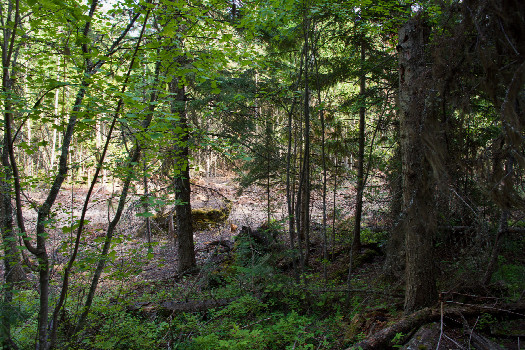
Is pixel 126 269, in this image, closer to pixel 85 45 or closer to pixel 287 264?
pixel 85 45

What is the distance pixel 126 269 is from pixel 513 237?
7037mm

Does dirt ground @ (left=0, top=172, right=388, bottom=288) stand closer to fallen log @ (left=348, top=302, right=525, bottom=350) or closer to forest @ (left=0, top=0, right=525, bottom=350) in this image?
forest @ (left=0, top=0, right=525, bottom=350)

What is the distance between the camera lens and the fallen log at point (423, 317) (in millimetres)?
3576

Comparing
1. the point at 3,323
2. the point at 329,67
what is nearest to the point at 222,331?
the point at 3,323

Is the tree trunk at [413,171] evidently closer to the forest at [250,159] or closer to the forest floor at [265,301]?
the forest at [250,159]

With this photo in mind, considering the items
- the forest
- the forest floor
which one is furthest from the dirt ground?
the forest

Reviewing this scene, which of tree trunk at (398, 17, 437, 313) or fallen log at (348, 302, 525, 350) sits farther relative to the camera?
tree trunk at (398, 17, 437, 313)

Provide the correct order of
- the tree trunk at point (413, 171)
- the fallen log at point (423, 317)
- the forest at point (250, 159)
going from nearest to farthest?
the forest at point (250, 159), the fallen log at point (423, 317), the tree trunk at point (413, 171)

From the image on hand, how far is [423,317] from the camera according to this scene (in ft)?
12.1

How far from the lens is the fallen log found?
3.58 m

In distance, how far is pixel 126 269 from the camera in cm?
481

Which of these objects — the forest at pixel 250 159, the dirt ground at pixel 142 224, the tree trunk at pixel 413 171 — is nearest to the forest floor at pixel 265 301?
the forest at pixel 250 159

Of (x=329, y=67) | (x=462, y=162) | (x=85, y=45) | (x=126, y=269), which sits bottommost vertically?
(x=126, y=269)

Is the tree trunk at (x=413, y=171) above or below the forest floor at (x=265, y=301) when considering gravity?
above
